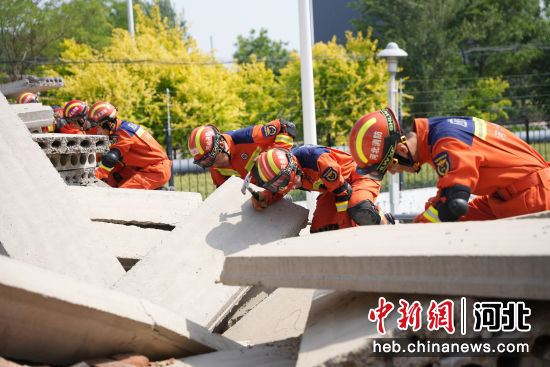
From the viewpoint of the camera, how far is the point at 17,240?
3.86m

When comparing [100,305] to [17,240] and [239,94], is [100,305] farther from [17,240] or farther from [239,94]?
[239,94]

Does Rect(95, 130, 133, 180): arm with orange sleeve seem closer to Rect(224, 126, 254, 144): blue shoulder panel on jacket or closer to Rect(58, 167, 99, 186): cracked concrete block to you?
Rect(58, 167, 99, 186): cracked concrete block

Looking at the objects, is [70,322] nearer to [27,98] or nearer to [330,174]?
[330,174]

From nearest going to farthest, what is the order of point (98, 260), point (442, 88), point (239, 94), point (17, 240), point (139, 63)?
point (17, 240) < point (98, 260) < point (139, 63) < point (239, 94) < point (442, 88)

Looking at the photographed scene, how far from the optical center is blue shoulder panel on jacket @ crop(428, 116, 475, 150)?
3842 millimetres

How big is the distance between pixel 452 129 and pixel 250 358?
6.53 feet

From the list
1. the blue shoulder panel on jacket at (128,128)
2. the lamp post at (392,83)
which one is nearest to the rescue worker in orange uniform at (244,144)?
the blue shoulder panel on jacket at (128,128)

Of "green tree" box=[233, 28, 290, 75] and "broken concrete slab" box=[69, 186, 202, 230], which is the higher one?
"green tree" box=[233, 28, 290, 75]

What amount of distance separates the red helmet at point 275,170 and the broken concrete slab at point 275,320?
0.87 meters

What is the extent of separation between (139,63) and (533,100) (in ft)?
53.6

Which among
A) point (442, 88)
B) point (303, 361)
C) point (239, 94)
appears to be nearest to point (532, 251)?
point (303, 361)

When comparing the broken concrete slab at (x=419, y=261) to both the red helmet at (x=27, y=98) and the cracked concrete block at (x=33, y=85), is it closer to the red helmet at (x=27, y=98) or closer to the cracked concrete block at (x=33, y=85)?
the red helmet at (x=27, y=98)

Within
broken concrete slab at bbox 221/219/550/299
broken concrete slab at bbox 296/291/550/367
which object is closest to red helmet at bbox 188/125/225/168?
broken concrete slab at bbox 221/219/550/299

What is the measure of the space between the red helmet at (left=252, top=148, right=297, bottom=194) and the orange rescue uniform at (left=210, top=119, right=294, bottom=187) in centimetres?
144
